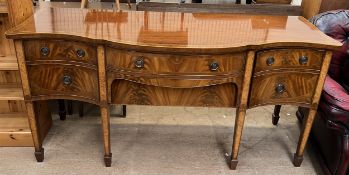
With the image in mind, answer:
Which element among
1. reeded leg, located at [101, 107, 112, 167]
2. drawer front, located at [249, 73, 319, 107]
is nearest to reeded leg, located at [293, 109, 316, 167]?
drawer front, located at [249, 73, 319, 107]

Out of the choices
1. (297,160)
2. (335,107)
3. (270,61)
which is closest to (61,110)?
(270,61)

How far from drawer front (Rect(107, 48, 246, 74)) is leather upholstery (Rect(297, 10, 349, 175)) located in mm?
561

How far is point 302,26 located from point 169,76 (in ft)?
2.77

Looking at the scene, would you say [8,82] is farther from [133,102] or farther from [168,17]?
[168,17]

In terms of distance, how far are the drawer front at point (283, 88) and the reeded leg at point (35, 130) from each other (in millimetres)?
1193

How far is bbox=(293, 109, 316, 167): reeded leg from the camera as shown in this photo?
1780mm

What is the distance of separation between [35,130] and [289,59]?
1.45 m

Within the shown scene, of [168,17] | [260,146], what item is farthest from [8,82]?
[260,146]

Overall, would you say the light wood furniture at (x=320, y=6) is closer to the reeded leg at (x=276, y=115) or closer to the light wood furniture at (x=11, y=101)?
the reeded leg at (x=276, y=115)

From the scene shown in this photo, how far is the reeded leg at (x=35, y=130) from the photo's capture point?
1.73 meters

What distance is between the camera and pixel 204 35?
5.19 feet

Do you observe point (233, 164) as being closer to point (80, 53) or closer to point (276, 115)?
point (276, 115)

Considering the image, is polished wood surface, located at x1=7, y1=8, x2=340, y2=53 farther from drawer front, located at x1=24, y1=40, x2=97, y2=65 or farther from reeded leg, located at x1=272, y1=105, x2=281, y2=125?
reeded leg, located at x1=272, y1=105, x2=281, y2=125

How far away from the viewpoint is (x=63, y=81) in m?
1.64
